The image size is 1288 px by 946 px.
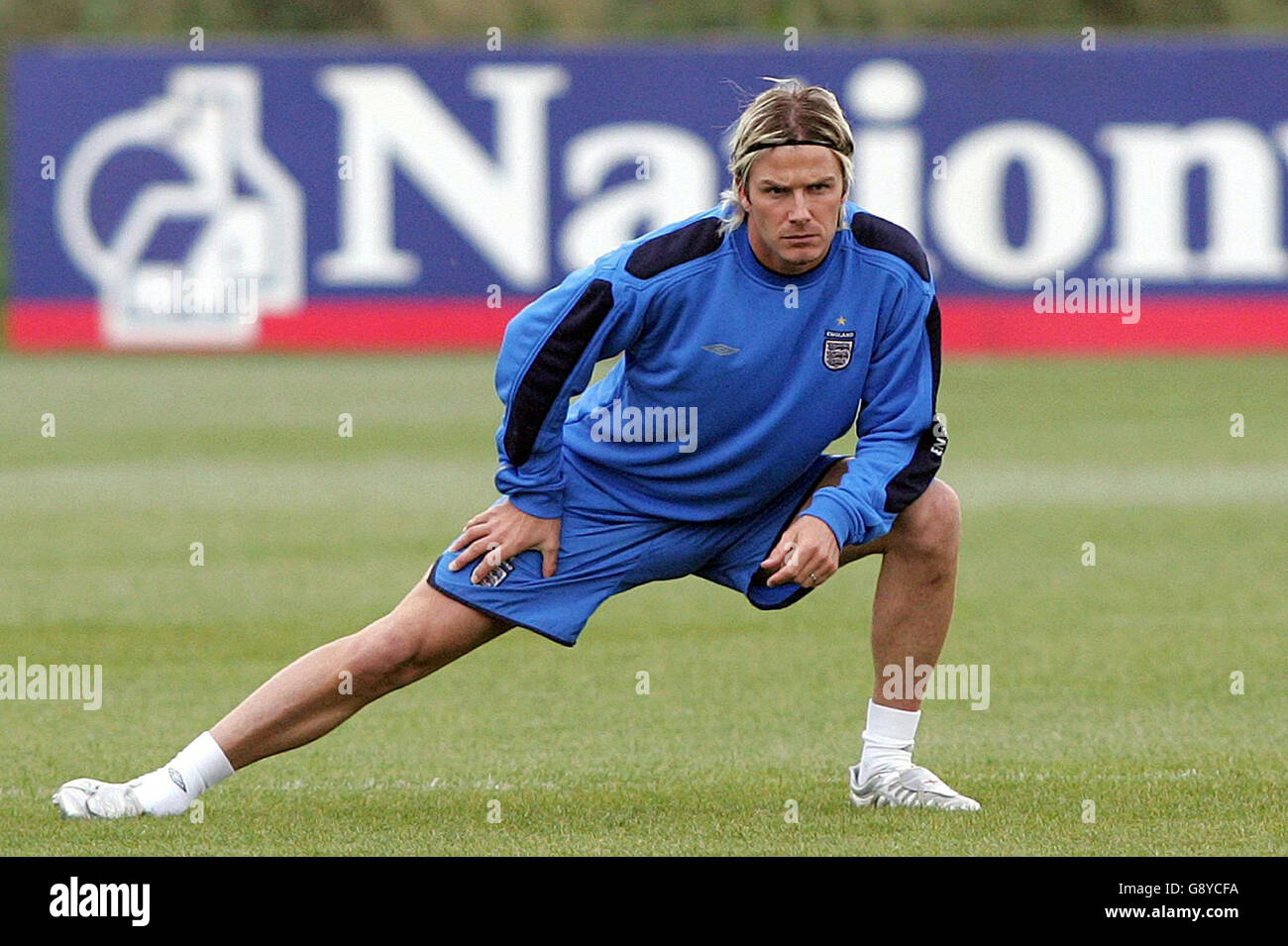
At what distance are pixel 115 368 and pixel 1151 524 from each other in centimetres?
1289

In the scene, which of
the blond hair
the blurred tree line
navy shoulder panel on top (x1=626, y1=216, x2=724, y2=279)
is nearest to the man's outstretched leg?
navy shoulder panel on top (x1=626, y1=216, x2=724, y2=279)

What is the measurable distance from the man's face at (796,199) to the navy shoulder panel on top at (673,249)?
0.15 m

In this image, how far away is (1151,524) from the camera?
512 inches

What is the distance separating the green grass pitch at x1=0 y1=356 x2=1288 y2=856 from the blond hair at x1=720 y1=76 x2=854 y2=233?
1.72 meters

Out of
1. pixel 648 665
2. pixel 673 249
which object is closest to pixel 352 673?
pixel 673 249

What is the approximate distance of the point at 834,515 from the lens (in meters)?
6.02

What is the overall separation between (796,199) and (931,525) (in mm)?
1029

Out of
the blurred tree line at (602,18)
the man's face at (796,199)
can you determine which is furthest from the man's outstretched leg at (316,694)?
the blurred tree line at (602,18)

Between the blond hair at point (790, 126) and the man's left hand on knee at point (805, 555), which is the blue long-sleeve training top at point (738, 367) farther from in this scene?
the blond hair at point (790, 126)

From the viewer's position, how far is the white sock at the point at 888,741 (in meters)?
6.55

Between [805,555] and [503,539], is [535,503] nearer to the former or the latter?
[503,539]

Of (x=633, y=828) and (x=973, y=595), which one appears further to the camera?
(x=973, y=595)

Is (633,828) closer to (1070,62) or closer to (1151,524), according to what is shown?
(1151,524)
